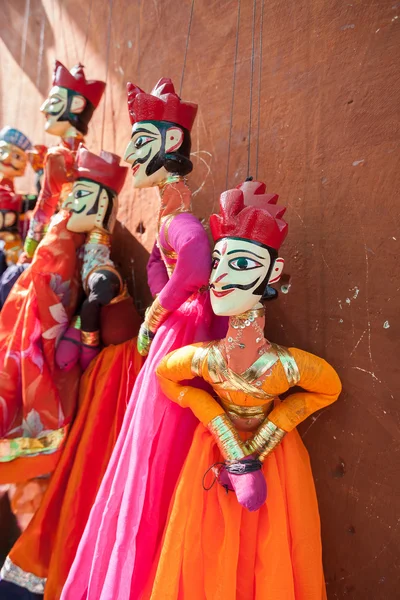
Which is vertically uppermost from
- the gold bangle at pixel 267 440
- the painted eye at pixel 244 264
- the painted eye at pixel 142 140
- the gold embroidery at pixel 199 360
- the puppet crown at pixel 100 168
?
the painted eye at pixel 142 140

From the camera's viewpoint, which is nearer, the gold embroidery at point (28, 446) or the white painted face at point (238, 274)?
the white painted face at point (238, 274)

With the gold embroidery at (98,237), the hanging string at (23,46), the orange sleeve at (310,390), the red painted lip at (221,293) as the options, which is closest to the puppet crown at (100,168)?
the gold embroidery at (98,237)

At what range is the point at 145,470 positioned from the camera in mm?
956

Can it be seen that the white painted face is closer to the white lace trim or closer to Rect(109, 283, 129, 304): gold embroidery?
Rect(109, 283, 129, 304): gold embroidery

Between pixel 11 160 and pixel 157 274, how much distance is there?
961mm

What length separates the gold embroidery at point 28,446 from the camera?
1.22 meters

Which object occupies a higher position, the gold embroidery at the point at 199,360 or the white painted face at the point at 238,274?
the white painted face at the point at 238,274

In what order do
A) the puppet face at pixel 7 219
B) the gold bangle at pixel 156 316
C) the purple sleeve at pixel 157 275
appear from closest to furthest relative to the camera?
the gold bangle at pixel 156 316
the purple sleeve at pixel 157 275
the puppet face at pixel 7 219

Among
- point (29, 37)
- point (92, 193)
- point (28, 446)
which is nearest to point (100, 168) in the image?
point (92, 193)

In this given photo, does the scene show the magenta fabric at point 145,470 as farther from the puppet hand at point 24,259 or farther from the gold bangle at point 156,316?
the puppet hand at point 24,259

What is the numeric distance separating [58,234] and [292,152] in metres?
0.69

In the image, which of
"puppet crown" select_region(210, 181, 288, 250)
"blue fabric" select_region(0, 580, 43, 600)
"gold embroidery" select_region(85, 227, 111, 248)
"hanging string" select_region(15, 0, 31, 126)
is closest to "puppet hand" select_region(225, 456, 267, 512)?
"puppet crown" select_region(210, 181, 288, 250)

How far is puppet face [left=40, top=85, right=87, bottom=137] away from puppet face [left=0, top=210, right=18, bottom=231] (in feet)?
1.19

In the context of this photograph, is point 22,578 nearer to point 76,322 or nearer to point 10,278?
point 76,322
